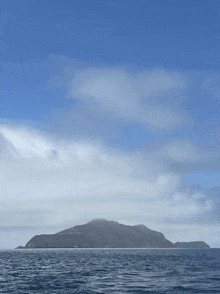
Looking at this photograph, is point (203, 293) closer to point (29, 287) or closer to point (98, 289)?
point (98, 289)

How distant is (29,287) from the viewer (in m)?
40.4

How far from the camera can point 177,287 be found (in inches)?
1607

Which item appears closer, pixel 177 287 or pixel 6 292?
pixel 6 292

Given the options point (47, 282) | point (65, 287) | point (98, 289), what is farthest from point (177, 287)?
point (47, 282)

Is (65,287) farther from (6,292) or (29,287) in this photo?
(6,292)

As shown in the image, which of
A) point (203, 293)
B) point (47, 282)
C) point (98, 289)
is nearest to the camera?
point (203, 293)

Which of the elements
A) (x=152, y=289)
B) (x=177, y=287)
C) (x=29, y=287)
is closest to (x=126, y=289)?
(x=152, y=289)

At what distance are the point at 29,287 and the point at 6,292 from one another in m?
4.56

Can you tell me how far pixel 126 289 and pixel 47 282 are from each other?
12.9 metres

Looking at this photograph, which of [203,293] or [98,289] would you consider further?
[98,289]

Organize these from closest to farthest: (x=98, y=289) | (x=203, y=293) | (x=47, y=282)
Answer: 1. (x=203, y=293)
2. (x=98, y=289)
3. (x=47, y=282)

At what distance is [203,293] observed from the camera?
3609 centimetres

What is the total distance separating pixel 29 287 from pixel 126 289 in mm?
12339

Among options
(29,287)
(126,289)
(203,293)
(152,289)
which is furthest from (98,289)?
(203,293)
